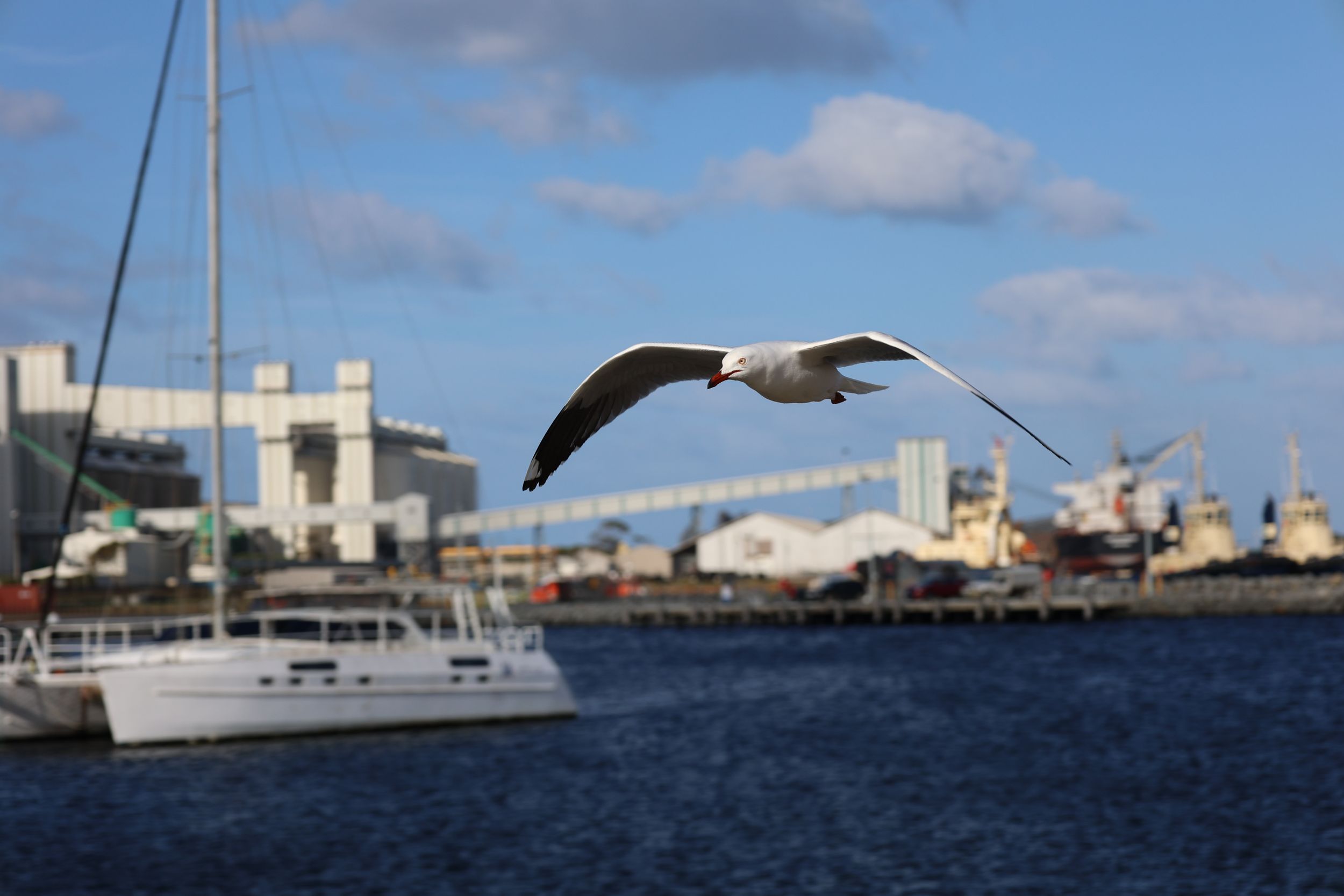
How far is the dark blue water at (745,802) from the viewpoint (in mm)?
27234

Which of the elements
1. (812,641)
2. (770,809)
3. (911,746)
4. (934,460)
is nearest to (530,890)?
(770,809)

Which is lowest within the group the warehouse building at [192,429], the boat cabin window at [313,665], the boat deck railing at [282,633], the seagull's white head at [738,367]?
the boat cabin window at [313,665]

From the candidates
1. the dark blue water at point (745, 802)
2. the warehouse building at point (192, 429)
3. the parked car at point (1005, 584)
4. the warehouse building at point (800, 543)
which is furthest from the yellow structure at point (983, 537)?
the dark blue water at point (745, 802)

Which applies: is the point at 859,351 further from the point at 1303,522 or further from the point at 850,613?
the point at 1303,522

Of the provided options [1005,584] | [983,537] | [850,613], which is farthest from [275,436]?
[983,537]

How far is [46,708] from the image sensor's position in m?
39.8

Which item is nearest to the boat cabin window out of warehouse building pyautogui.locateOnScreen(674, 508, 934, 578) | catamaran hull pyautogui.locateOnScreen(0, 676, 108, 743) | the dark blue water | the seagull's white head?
the dark blue water

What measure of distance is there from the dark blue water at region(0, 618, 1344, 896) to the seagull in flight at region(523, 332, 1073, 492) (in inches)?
777

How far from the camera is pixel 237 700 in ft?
125

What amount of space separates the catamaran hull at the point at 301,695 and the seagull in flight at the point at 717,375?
3245 centimetres

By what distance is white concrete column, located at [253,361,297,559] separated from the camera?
91.0m

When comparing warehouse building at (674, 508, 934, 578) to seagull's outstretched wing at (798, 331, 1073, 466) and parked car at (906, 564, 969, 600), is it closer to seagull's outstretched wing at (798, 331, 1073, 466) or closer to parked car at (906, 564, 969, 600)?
parked car at (906, 564, 969, 600)

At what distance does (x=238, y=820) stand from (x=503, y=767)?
7.40 meters

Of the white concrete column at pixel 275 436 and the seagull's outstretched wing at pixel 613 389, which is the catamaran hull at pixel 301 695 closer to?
the seagull's outstretched wing at pixel 613 389
